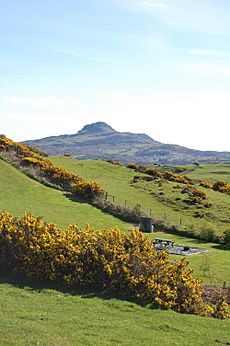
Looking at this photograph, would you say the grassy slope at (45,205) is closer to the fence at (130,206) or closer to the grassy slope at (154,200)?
the fence at (130,206)

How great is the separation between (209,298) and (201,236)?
16.7m

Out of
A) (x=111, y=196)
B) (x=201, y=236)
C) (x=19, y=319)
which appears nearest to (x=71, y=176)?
(x=111, y=196)

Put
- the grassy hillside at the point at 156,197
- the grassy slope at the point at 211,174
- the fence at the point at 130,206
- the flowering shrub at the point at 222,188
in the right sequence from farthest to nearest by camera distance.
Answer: the grassy slope at the point at 211,174
the flowering shrub at the point at 222,188
the grassy hillside at the point at 156,197
the fence at the point at 130,206

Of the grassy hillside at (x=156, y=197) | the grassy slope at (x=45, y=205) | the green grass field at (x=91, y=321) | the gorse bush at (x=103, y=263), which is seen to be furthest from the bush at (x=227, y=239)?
the gorse bush at (x=103, y=263)

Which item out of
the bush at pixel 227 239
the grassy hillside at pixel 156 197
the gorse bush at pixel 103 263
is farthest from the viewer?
the grassy hillside at pixel 156 197

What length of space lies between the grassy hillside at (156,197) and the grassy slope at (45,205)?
644cm

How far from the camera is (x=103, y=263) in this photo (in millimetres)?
22109

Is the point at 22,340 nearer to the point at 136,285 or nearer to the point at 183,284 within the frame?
the point at 136,285

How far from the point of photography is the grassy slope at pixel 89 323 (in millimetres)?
15656

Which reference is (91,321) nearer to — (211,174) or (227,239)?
(227,239)

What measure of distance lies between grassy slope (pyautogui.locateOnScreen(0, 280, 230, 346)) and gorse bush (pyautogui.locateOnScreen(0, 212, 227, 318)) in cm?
109

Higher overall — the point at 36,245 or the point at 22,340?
the point at 36,245

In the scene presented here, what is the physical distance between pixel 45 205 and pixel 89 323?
81.8 ft

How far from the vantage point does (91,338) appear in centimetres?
1588
